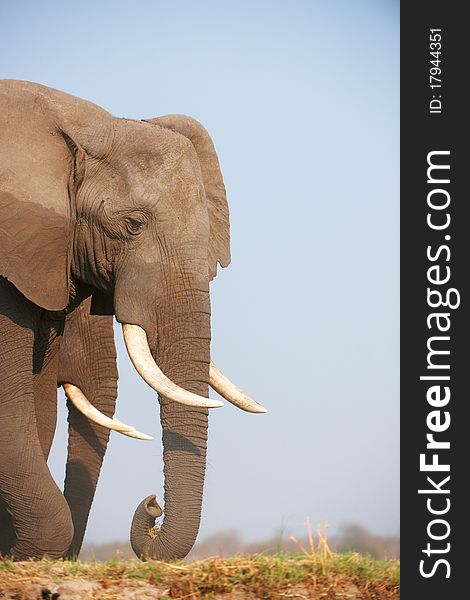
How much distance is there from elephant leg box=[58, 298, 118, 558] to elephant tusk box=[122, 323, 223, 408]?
1.29m

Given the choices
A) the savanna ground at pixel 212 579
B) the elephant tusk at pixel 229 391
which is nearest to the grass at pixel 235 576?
the savanna ground at pixel 212 579

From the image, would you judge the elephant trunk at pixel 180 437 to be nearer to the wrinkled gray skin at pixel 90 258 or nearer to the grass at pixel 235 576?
the wrinkled gray skin at pixel 90 258

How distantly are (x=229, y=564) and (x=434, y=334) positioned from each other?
5.60ft

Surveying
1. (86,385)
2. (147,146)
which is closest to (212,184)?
(147,146)

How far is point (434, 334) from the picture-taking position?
683 cm

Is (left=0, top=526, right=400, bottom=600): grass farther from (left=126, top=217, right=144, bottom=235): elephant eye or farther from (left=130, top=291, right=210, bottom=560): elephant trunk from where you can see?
(left=126, top=217, right=144, bottom=235): elephant eye

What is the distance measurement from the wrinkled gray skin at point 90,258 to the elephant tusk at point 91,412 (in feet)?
1.09

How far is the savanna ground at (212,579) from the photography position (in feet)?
18.7

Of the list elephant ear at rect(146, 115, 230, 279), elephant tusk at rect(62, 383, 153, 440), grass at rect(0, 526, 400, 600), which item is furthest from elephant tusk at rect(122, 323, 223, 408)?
grass at rect(0, 526, 400, 600)

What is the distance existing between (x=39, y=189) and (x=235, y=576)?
245 centimetres

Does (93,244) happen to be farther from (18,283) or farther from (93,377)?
(93,377)

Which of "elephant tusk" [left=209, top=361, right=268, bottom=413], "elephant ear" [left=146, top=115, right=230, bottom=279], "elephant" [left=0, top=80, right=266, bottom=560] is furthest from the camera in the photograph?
"elephant ear" [left=146, top=115, right=230, bottom=279]

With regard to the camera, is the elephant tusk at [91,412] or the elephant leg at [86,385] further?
the elephant leg at [86,385]

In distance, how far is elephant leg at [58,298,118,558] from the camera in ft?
27.1
